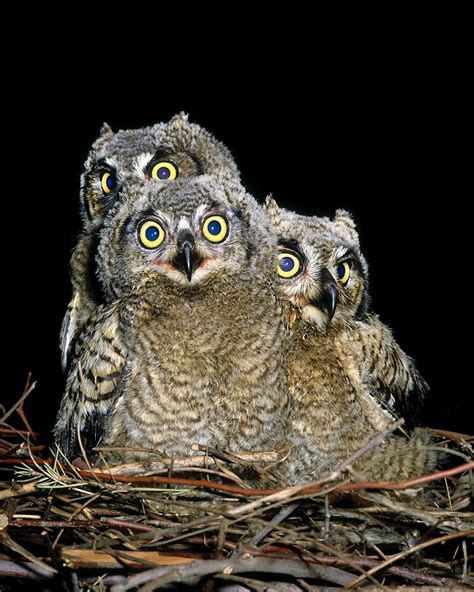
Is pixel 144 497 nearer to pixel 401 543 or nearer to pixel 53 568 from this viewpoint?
pixel 53 568

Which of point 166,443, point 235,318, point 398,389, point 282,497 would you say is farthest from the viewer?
point 398,389

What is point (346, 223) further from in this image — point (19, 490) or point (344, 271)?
point (19, 490)

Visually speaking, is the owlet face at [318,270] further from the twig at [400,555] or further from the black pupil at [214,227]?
the twig at [400,555]

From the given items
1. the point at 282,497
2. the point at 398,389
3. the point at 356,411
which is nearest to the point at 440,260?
the point at 398,389

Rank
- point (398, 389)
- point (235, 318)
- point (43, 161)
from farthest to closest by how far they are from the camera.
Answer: point (43, 161) < point (398, 389) < point (235, 318)

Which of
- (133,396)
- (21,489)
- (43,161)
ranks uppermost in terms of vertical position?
(43,161)

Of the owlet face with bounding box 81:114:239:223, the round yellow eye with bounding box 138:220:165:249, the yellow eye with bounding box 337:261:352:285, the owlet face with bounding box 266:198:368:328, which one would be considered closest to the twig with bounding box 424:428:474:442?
the owlet face with bounding box 266:198:368:328

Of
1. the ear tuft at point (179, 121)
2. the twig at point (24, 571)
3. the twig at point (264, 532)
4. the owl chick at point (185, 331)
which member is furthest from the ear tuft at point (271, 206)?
the twig at point (24, 571)
